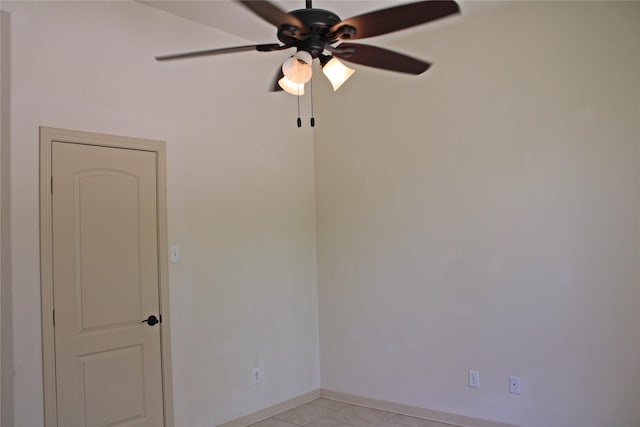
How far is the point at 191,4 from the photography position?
133 inches

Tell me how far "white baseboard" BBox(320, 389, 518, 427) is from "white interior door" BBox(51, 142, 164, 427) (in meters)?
1.63

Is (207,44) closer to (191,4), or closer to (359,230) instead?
(191,4)

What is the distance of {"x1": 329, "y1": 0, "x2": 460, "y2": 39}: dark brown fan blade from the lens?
180 centimetres

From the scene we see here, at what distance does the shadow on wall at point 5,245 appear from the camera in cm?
262

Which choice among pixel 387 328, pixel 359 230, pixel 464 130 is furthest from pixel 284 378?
pixel 464 130

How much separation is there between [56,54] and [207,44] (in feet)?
3.86

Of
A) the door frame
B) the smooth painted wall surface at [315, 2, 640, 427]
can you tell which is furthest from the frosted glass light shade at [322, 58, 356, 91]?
the smooth painted wall surface at [315, 2, 640, 427]

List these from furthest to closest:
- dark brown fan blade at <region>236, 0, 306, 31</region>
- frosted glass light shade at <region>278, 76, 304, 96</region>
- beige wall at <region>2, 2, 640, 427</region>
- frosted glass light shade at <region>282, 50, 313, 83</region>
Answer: beige wall at <region>2, 2, 640, 427</region> → frosted glass light shade at <region>278, 76, 304, 96</region> → frosted glass light shade at <region>282, 50, 313, 83</region> → dark brown fan blade at <region>236, 0, 306, 31</region>

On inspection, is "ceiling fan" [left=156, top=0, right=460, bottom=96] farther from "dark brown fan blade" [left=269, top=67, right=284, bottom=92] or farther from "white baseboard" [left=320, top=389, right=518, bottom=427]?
"white baseboard" [left=320, top=389, right=518, bottom=427]

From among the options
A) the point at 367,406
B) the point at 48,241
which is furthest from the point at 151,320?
the point at 367,406

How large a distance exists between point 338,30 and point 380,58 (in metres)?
0.32

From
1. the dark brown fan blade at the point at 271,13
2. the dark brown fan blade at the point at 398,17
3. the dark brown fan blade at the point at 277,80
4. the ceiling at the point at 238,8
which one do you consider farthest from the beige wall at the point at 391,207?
the dark brown fan blade at the point at 398,17

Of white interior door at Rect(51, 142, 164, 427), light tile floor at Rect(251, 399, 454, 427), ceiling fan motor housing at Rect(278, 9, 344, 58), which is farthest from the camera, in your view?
light tile floor at Rect(251, 399, 454, 427)

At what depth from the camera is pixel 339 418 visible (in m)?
3.92
